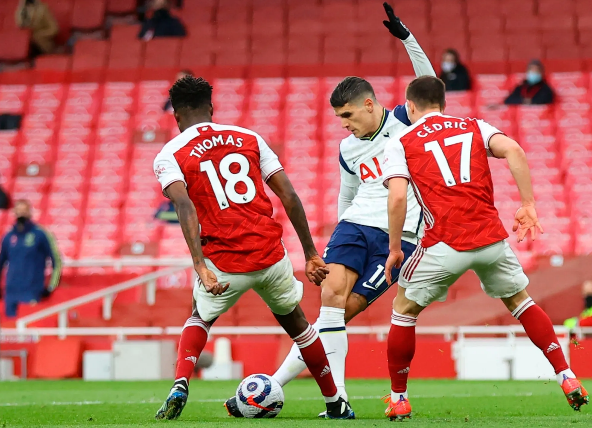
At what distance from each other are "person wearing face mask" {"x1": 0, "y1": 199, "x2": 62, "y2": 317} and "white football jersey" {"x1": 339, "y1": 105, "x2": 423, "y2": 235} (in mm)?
7241

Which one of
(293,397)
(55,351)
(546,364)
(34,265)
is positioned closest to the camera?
(293,397)

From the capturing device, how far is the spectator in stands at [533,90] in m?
16.2

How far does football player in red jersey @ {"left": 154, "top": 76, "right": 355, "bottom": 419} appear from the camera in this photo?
5.47 meters

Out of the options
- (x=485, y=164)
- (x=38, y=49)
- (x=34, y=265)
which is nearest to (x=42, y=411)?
(x=485, y=164)

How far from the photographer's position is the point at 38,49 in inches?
776

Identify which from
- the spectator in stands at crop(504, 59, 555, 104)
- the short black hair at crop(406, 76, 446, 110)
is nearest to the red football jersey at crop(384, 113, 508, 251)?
the short black hair at crop(406, 76, 446, 110)

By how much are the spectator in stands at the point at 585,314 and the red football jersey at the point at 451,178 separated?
6.89m

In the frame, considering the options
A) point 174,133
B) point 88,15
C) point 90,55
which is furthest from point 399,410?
point 88,15

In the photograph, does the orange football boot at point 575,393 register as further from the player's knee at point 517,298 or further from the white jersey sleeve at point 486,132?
the white jersey sleeve at point 486,132

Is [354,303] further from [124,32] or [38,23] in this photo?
[38,23]

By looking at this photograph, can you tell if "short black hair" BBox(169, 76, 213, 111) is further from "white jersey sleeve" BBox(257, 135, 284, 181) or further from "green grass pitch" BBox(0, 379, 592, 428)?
"green grass pitch" BBox(0, 379, 592, 428)

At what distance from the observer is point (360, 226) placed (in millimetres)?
6500

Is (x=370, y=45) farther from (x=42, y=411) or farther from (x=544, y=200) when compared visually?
(x=42, y=411)

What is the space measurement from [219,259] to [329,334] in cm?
108
